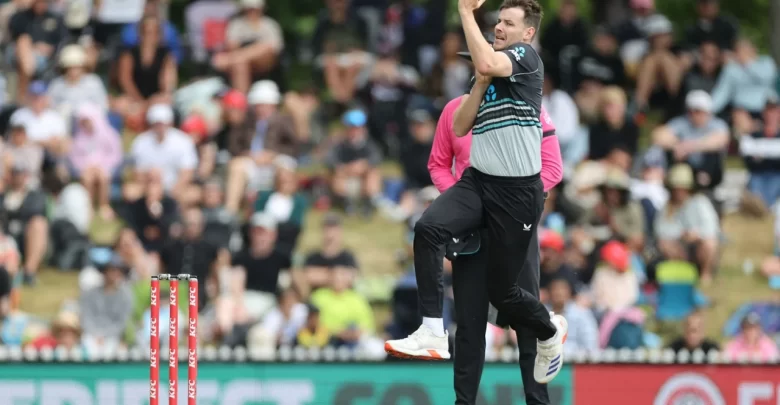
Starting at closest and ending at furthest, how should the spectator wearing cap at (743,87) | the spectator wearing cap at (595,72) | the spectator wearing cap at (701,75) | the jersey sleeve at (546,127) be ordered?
1. the jersey sleeve at (546,127)
2. the spectator wearing cap at (595,72)
3. the spectator wearing cap at (743,87)
4. the spectator wearing cap at (701,75)

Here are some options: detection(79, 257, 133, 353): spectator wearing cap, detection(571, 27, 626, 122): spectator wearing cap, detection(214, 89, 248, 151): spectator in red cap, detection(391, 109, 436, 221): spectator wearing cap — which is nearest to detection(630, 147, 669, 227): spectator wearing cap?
detection(571, 27, 626, 122): spectator wearing cap

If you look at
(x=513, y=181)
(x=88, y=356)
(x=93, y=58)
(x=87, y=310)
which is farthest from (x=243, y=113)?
(x=513, y=181)

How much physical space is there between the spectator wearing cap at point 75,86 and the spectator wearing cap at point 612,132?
550cm

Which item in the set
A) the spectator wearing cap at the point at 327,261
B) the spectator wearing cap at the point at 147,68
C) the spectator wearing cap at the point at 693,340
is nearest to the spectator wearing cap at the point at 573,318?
the spectator wearing cap at the point at 693,340

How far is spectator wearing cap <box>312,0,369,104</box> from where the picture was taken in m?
17.7

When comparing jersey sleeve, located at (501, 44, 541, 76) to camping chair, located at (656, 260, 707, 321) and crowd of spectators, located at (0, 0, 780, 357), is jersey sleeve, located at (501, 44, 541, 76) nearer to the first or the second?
crowd of spectators, located at (0, 0, 780, 357)

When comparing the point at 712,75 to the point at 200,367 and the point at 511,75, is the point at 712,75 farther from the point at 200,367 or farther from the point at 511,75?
the point at 511,75

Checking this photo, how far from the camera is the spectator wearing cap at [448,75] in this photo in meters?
17.3

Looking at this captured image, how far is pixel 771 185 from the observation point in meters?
16.7

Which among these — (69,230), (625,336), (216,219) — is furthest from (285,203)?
(625,336)

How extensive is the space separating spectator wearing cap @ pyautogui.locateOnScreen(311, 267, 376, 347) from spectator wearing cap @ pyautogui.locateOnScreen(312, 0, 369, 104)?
3815mm

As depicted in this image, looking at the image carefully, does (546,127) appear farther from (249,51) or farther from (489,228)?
(249,51)

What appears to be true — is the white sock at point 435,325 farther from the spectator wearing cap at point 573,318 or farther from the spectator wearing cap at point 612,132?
the spectator wearing cap at point 612,132

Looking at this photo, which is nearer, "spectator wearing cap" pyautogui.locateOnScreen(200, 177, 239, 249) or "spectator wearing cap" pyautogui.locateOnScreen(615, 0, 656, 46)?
"spectator wearing cap" pyautogui.locateOnScreen(200, 177, 239, 249)
